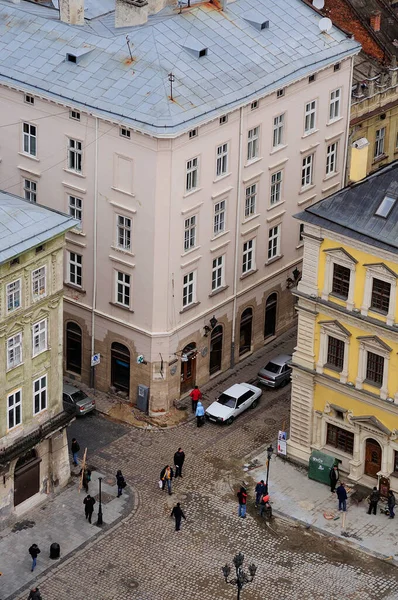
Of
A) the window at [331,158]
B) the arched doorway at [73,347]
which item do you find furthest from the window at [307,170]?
the arched doorway at [73,347]

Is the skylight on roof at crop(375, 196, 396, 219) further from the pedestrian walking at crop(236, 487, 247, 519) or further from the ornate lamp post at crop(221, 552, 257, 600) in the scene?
the ornate lamp post at crop(221, 552, 257, 600)

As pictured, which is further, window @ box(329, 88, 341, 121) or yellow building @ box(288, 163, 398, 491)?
window @ box(329, 88, 341, 121)

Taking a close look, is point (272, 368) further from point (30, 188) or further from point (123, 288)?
point (30, 188)

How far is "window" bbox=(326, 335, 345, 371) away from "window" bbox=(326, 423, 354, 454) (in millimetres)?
3917

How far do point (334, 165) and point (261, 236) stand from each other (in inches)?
342

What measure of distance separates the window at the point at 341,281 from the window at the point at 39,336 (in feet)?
52.9

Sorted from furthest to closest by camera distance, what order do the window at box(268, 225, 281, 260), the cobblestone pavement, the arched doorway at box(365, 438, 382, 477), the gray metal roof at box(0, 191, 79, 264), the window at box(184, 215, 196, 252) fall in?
1. the window at box(268, 225, 281, 260)
2. the window at box(184, 215, 196, 252)
3. the arched doorway at box(365, 438, 382, 477)
4. the cobblestone pavement
5. the gray metal roof at box(0, 191, 79, 264)

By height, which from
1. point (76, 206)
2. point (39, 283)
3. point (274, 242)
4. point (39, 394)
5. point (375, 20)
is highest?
point (375, 20)

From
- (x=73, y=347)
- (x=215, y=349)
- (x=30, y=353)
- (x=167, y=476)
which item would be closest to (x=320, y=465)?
(x=167, y=476)

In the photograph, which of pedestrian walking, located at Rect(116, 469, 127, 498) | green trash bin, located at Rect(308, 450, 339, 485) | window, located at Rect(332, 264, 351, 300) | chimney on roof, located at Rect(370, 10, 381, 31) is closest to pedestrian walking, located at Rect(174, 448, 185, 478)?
pedestrian walking, located at Rect(116, 469, 127, 498)

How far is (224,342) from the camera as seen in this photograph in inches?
4163

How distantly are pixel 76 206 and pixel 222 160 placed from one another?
30.5 feet

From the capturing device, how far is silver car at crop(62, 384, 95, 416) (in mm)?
100312

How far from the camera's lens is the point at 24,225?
283 feet
